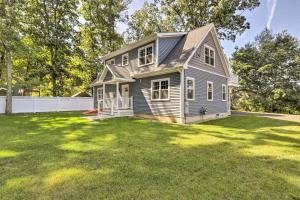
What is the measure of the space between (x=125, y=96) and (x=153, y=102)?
11.1 ft

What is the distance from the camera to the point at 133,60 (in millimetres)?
15164

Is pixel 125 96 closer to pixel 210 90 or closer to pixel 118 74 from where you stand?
pixel 118 74

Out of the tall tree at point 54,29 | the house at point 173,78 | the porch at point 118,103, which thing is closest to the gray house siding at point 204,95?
the house at point 173,78

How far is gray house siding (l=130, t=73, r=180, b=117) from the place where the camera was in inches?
445

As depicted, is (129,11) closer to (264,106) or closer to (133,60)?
(133,60)

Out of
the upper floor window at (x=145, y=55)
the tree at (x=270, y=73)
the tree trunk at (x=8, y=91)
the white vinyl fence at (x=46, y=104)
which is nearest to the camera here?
the upper floor window at (x=145, y=55)

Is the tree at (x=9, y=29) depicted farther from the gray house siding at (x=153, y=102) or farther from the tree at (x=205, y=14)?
the tree at (x=205, y=14)

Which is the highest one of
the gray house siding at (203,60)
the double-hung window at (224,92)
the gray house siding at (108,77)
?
the gray house siding at (203,60)

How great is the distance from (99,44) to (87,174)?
24886mm

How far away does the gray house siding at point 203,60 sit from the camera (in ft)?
40.3

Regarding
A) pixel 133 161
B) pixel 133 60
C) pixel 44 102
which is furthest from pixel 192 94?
pixel 44 102

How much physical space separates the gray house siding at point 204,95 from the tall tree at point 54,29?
1857 cm

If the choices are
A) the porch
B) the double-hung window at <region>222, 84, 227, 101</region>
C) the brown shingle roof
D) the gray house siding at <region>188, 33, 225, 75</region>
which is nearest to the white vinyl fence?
the porch

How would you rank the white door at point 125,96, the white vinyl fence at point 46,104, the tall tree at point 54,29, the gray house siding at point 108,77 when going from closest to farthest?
the gray house siding at point 108,77
the white door at point 125,96
the white vinyl fence at point 46,104
the tall tree at point 54,29
